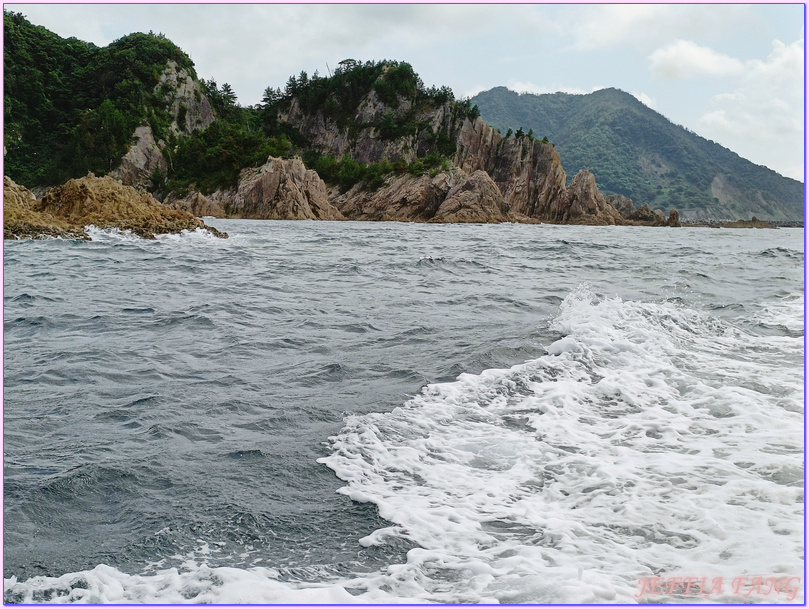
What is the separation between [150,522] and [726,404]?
4778 millimetres

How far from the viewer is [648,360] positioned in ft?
22.5

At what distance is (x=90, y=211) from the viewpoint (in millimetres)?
21812

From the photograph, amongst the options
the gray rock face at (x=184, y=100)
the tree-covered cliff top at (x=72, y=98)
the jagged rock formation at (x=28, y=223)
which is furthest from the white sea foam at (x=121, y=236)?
the gray rock face at (x=184, y=100)

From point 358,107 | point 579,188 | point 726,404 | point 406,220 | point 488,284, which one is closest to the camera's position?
point 726,404

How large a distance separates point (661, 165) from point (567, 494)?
16902 centimetres

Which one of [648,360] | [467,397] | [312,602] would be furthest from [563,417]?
[312,602]

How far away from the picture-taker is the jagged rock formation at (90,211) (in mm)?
19734

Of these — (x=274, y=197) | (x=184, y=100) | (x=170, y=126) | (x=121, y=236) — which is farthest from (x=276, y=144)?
(x=121, y=236)

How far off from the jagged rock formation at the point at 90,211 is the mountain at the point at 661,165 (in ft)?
369

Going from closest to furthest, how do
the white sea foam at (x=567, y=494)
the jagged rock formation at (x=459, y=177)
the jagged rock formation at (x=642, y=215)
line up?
the white sea foam at (x=567, y=494)
the jagged rock formation at (x=459, y=177)
the jagged rock formation at (x=642, y=215)

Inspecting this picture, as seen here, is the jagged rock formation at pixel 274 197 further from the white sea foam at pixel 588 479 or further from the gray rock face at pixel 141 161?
the white sea foam at pixel 588 479

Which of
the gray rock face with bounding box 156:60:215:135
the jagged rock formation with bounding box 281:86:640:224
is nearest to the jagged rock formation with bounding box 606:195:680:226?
the jagged rock formation with bounding box 281:86:640:224

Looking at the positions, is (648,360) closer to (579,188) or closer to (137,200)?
(137,200)

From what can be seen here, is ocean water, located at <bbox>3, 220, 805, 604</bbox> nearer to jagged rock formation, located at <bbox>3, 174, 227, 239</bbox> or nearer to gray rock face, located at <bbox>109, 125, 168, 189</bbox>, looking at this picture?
jagged rock formation, located at <bbox>3, 174, 227, 239</bbox>
